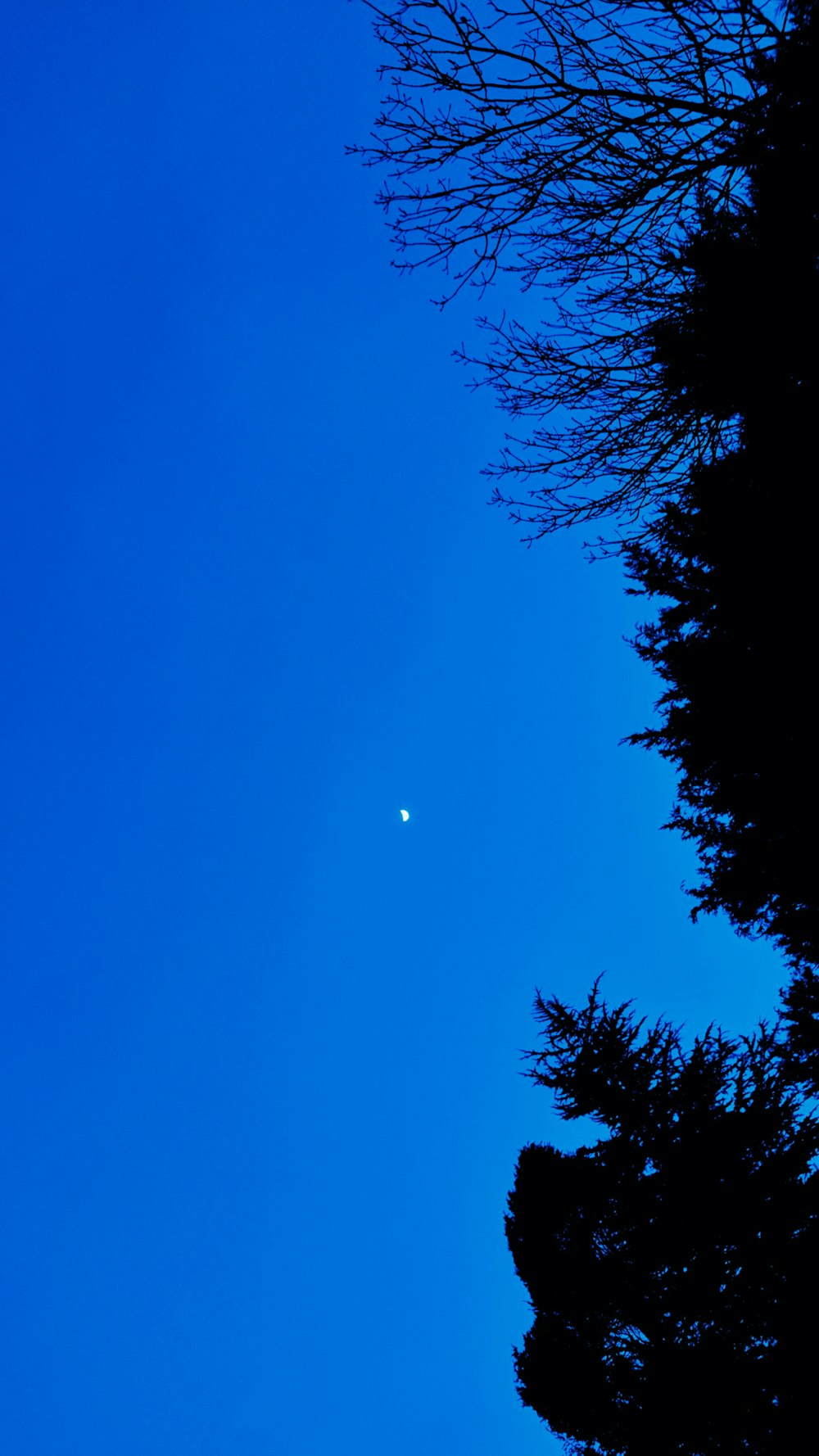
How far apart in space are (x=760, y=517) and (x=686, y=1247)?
6.11 meters

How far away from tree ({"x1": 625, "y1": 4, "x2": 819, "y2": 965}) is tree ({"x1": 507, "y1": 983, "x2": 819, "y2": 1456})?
1655mm

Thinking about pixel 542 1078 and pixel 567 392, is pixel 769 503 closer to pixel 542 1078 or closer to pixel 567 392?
pixel 567 392

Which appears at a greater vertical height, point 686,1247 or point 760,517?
point 760,517

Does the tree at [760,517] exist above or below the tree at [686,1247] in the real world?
above

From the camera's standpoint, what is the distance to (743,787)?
19.9ft

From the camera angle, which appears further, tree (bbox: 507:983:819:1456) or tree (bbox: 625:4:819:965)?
tree (bbox: 507:983:819:1456)

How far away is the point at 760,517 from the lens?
16.0 feet

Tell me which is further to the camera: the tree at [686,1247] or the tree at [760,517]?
the tree at [686,1247]

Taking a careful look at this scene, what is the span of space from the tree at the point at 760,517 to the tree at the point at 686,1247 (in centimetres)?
165

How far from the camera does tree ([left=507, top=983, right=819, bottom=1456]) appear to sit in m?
5.61

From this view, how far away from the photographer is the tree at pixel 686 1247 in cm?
561

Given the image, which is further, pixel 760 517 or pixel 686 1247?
pixel 686 1247

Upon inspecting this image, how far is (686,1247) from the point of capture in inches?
245

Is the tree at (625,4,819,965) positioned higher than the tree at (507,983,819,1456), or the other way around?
the tree at (625,4,819,965)
